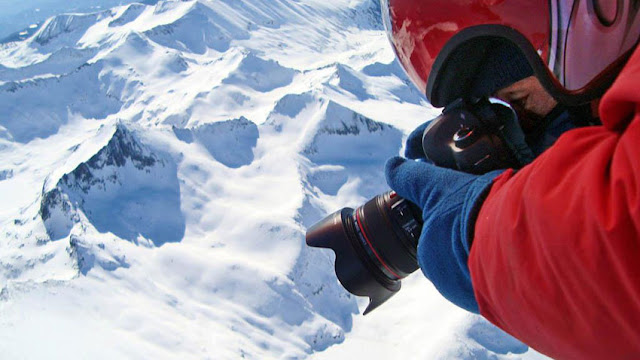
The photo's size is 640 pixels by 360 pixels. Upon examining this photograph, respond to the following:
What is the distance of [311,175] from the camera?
38719 millimetres

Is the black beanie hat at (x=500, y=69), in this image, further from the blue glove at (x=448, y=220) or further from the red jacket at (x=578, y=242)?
the red jacket at (x=578, y=242)

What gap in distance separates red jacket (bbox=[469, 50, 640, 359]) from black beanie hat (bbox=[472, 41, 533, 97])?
2.48 feet

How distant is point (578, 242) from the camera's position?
70cm

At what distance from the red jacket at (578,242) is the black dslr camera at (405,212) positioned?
1.70 feet

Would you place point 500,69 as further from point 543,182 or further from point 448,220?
point 543,182

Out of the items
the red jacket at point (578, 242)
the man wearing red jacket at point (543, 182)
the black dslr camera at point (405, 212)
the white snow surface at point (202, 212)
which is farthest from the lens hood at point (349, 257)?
the white snow surface at point (202, 212)

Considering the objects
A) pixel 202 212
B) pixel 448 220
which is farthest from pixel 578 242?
pixel 202 212

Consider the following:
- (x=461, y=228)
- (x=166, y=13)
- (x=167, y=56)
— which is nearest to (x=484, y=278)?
(x=461, y=228)

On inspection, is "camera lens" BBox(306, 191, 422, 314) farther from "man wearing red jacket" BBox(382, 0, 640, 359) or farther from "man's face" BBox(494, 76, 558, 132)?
"man's face" BBox(494, 76, 558, 132)

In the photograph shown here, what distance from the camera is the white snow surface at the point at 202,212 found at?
2453 cm

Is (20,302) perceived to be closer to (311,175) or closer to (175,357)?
(175,357)

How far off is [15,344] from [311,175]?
953 inches

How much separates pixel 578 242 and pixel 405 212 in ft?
3.51

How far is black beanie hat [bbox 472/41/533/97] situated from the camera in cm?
149
